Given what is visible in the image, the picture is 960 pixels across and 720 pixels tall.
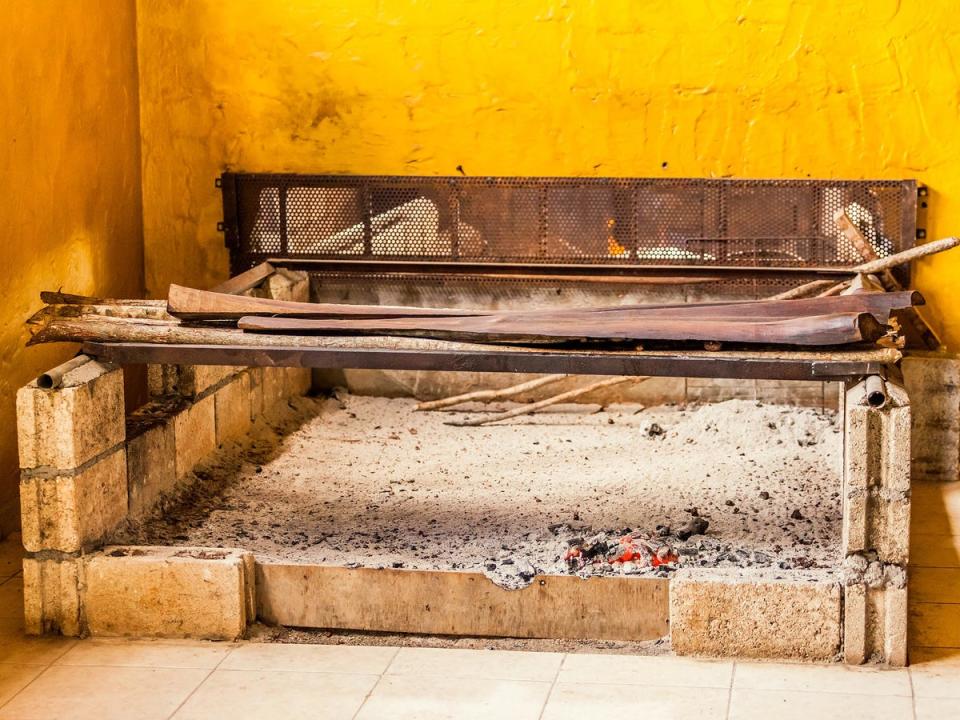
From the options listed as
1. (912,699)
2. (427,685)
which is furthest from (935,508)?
(427,685)

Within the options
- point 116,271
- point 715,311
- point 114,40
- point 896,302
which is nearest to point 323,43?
point 114,40

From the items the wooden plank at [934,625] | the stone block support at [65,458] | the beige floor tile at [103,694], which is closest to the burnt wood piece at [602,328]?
the stone block support at [65,458]

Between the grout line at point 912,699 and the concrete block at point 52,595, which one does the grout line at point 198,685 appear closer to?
the concrete block at point 52,595

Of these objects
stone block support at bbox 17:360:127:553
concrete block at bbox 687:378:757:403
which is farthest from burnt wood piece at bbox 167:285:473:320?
concrete block at bbox 687:378:757:403

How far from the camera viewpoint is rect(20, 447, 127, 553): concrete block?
525cm

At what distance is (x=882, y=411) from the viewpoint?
4.93m

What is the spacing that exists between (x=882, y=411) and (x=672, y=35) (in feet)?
11.3

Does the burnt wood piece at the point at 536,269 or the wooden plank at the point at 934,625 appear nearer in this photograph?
the wooden plank at the point at 934,625

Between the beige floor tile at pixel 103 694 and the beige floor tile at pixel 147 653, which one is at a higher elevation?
the beige floor tile at pixel 147 653

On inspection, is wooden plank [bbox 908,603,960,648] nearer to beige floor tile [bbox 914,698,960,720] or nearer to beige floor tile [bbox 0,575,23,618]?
beige floor tile [bbox 914,698,960,720]

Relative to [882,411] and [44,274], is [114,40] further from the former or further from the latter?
[882,411]

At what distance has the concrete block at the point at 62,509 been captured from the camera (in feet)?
17.2

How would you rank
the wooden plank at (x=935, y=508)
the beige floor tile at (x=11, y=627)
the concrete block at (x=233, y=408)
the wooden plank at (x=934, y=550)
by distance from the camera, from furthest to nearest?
1. the concrete block at (x=233, y=408)
2. the wooden plank at (x=935, y=508)
3. the wooden plank at (x=934, y=550)
4. the beige floor tile at (x=11, y=627)

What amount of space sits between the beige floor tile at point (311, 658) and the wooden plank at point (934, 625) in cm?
205
